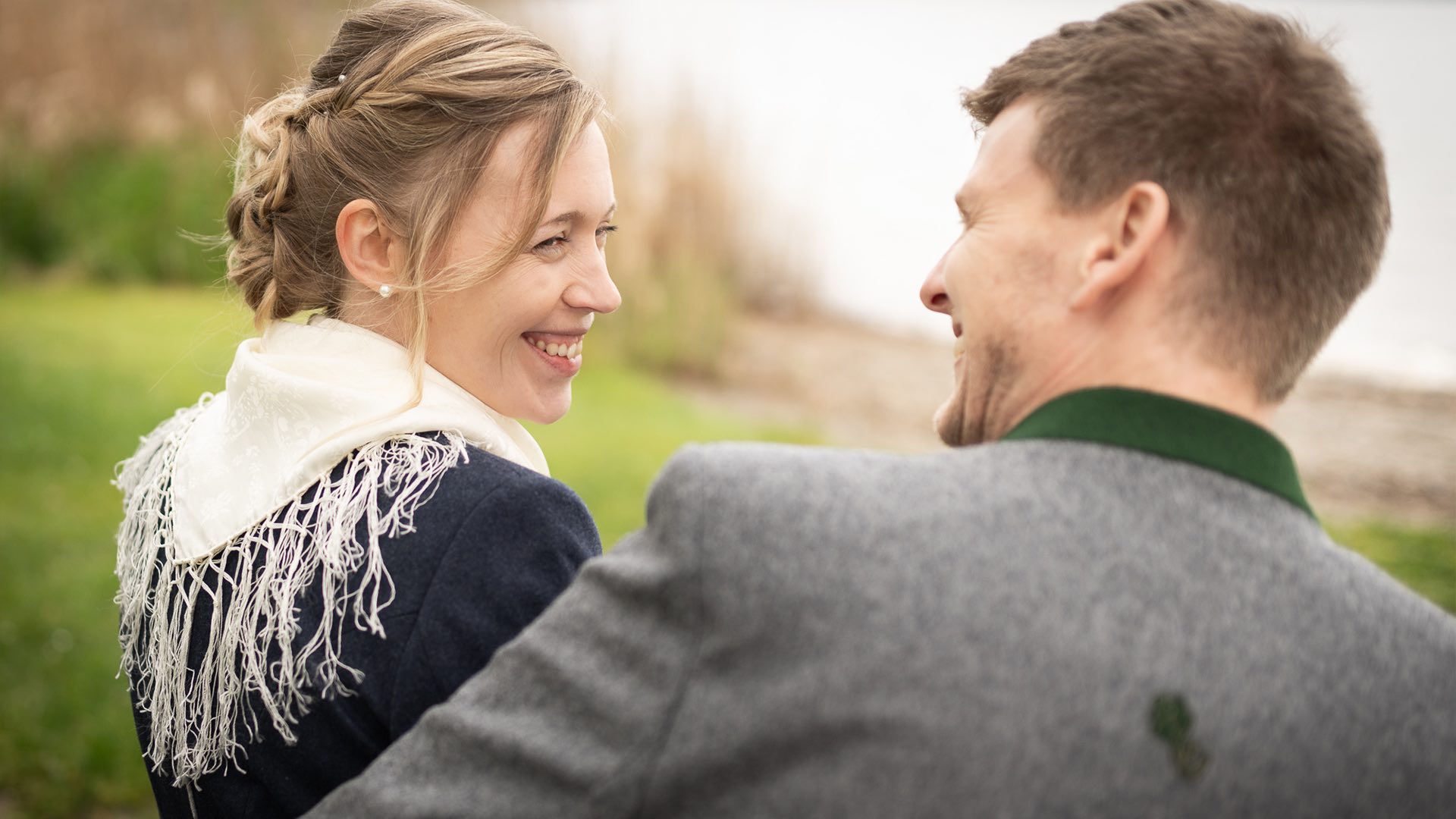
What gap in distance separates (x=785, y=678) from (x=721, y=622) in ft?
0.27

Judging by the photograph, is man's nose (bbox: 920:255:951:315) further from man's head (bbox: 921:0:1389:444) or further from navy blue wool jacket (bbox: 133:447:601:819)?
navy blue wool jacket (bbox: 133:447:601:819)

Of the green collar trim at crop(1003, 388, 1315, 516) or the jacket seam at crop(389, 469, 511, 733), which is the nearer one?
the green collar trim at crop(1003, 388, 1315, 516)

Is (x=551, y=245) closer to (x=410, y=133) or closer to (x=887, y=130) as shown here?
(x=410, y=133)

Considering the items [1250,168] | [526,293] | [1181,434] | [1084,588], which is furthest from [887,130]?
[1084,588]

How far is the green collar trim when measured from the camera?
1.24 meters

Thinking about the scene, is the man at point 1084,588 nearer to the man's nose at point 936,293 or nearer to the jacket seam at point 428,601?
the jacket seam at point 428,601

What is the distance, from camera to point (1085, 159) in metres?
1.40

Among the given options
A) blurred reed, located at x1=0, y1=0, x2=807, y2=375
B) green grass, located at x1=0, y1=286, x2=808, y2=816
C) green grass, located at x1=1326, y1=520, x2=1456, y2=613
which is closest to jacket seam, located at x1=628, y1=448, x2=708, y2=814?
green grass, located at x1=0, y1=286, x2=808, y2=816

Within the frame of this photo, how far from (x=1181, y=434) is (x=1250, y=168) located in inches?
12.8

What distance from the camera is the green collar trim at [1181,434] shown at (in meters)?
1.24

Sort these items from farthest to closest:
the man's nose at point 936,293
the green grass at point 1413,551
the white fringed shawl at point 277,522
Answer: the green grass at point 1413,551
the man's nose at point 936,293
the white fringed shawl at point 277,522

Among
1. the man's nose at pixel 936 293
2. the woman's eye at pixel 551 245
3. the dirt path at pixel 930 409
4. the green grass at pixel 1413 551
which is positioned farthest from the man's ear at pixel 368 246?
the dirt path at pixel 930 409

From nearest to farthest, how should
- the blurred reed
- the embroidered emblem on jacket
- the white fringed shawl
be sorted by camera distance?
1. the embroidered emblem on jacket
2. the white fringed shawl
3. the blurred reed

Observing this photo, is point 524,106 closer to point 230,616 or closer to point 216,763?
point 230,616
